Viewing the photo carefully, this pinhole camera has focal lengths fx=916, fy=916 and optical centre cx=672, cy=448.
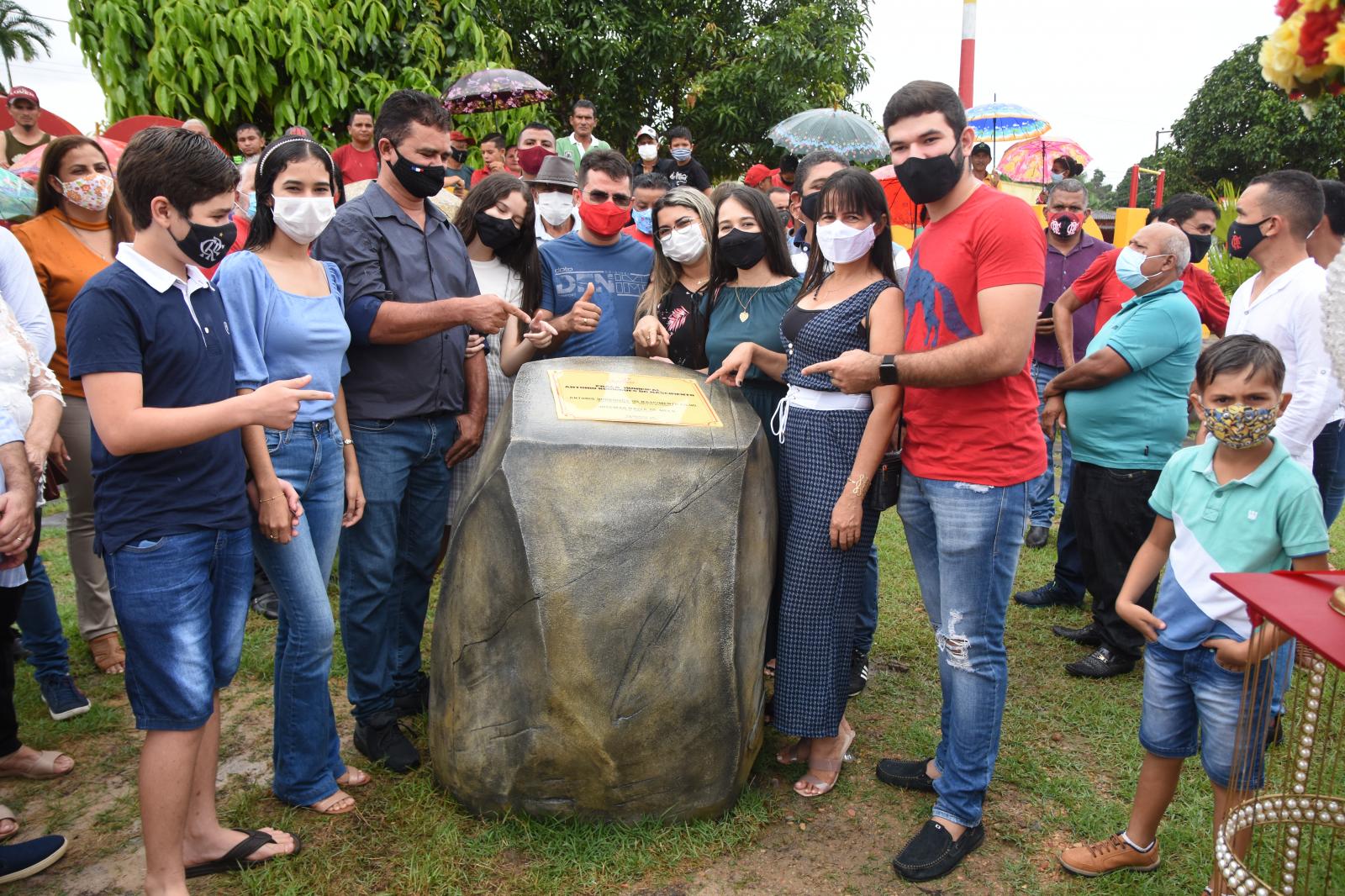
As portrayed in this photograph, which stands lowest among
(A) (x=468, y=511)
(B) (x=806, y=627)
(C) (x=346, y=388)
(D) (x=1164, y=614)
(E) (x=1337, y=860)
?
(E) (x=1337, y=860)

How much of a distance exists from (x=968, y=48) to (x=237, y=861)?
1481 centimetres

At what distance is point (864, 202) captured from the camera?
304 centimetres

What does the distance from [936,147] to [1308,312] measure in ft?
6.63

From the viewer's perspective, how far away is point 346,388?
11.0 feet

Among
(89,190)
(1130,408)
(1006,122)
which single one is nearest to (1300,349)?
(1130,408)

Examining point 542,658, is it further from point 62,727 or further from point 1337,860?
point 1337,860

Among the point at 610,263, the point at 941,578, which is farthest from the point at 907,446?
the point at 610,263

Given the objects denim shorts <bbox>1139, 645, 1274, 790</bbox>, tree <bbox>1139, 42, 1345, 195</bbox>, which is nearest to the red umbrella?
denim shorts <bbox>1139, 645, 1274, 790</bbox>

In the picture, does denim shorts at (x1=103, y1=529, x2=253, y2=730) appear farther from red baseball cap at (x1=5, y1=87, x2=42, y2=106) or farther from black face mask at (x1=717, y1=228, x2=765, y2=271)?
red baseball cap at (x1=5, y1=87, x2=42, y2=106)

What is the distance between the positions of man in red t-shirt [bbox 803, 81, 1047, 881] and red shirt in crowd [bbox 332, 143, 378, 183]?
19.1ft

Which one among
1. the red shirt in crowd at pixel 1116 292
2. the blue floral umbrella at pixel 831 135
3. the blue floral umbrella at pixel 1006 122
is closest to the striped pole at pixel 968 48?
the blue floral umbrella at pixel 1006 122

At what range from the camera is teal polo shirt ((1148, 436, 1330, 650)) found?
2.45m

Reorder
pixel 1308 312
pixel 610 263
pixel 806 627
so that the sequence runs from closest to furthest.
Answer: pixel 806 627 → pixel 1308 312 → pixel 610 263

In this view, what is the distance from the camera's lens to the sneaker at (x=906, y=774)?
336 cm
